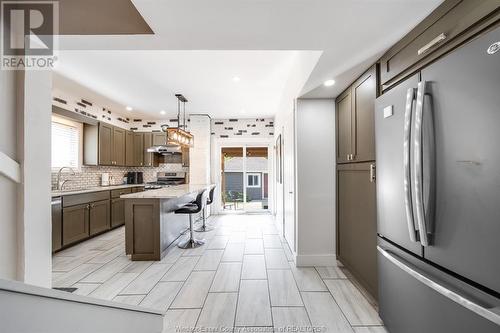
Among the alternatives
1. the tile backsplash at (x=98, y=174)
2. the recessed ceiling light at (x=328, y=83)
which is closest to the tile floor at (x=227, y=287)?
the tile backsplash at (x=98, y=174)

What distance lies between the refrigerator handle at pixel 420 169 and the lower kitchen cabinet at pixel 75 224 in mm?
4592

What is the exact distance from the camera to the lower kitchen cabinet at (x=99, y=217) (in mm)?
4297

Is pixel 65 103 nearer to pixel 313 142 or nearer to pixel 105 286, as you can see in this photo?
pixel 105 286

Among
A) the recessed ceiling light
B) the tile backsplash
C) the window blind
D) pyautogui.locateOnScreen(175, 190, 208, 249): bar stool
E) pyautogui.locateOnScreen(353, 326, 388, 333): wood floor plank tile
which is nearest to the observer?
pyautogui.locateOnScreen(353, 326, 388, 333): wood floor plank tile

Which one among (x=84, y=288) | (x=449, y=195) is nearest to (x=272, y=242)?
(x=84, y=288)

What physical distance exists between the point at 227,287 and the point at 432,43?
267 cm

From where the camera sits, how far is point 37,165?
1.26 metres

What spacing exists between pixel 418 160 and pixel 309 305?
1.66m

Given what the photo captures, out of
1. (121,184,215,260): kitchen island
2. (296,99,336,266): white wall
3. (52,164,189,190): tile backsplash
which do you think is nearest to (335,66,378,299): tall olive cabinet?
(296,99,336,266): white wall

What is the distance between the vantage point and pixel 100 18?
1581 mm

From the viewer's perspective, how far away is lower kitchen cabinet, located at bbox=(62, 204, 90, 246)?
3710 millimetres

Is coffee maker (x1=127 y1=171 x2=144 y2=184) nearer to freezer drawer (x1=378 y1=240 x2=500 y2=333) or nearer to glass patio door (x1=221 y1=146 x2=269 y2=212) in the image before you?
glass patio door (x1=221 y1=146 x2=269 y2=212)

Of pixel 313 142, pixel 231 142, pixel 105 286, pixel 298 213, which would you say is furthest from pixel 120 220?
pixel 313 142

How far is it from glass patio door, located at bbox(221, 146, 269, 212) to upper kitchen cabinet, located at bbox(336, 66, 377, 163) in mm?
4053
